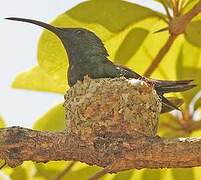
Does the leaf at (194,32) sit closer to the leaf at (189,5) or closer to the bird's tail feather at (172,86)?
the leaf at (189,5)

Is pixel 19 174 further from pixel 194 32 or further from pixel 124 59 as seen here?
pixel 194 32

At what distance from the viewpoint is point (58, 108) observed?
6039 mm

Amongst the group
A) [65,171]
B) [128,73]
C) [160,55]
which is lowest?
[65,171]

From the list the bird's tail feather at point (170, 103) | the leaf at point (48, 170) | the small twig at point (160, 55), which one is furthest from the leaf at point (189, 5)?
the leaf at point (48, 170)

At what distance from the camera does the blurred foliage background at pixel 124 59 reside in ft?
18.8

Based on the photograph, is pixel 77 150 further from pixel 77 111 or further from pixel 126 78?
pixel 126 78

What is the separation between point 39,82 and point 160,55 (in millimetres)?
988

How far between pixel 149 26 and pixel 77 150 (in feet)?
5.17

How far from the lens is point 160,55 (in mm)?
5840

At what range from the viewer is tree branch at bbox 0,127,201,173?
4.45 m

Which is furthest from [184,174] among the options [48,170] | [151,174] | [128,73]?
[48,170]

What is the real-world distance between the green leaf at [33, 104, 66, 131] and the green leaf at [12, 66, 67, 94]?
0.68 feet

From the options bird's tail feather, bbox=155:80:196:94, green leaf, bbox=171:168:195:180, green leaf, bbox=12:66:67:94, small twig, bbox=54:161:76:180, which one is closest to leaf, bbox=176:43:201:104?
bird's tail feather, bbox=155:80:196:94

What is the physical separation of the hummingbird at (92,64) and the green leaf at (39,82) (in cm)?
18
